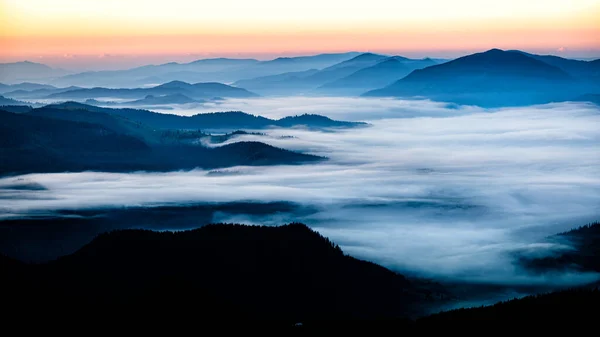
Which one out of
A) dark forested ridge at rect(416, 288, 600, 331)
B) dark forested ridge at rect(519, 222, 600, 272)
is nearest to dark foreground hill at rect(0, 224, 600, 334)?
dark forested ridge at rect(416, 288, 600, 331)

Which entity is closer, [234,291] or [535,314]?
[535,314]

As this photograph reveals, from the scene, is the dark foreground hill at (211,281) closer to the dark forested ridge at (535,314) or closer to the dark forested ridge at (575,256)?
the dark forested ridge at (535,314)

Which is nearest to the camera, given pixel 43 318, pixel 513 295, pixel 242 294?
pixel 43 318

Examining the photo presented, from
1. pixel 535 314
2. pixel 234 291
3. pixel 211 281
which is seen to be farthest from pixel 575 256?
pixel 211 281

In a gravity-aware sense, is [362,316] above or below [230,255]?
below

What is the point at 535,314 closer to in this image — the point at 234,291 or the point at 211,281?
the point at 234,291

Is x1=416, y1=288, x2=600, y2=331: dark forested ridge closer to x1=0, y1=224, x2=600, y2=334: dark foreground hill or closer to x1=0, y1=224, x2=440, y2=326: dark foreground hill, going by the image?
x1=0, y1=224, x2=600, y2=334: dark foreground hill

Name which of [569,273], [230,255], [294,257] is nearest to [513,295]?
[569,273]

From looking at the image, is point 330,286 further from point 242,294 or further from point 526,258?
point 526,258

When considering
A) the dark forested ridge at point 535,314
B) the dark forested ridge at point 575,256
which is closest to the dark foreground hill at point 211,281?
the dark forested ridge at point 535,314

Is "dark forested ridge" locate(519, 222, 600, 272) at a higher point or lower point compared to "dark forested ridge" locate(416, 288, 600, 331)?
higher

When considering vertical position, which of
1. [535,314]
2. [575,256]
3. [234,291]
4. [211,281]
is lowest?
[535,314]
